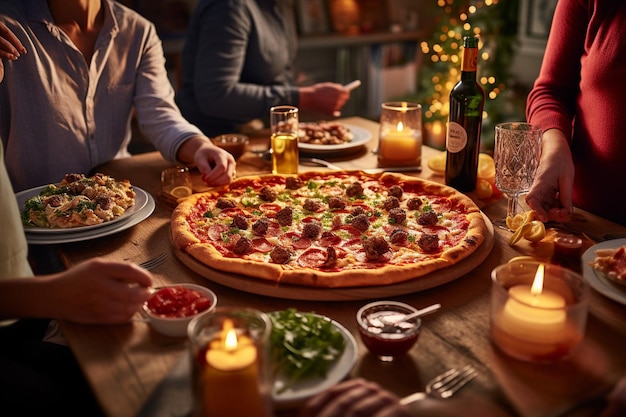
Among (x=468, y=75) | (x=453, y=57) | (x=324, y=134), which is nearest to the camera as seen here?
(x=468, y=75)

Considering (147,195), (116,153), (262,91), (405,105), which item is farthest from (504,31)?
(147,195)

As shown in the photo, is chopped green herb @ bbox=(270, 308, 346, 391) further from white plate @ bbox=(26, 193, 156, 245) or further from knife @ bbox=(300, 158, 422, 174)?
knife @ bbox=(300, 158, 422, 174)

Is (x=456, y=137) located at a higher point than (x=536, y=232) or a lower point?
higher

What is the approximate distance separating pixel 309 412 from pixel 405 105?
1806 mm

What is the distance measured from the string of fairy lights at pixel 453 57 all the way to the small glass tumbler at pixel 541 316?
4.36 metres

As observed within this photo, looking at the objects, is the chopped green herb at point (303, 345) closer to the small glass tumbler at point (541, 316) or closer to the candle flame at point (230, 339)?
the candle flame at point (230, 339)

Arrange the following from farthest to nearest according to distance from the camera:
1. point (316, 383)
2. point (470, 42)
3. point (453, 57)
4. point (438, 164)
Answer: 1. point (453, 57)
2. point (438, 164)
3. point (470, 42)
4. point (316, 383)

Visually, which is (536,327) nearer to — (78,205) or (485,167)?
(485,167)

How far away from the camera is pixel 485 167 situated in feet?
7.90

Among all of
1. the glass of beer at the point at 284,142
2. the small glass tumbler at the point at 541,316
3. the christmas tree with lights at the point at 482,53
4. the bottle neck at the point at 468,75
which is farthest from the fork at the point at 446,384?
the christmas tree with lights at the point at 482,53

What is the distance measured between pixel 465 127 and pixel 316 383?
4.26ft

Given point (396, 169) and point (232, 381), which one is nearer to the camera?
point (232, 381)

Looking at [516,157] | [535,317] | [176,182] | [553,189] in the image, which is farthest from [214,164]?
[535,317]

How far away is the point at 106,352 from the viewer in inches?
53.4
